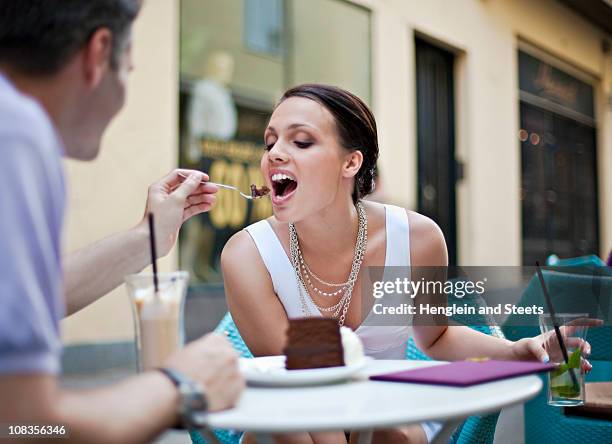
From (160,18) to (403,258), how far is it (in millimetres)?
4281

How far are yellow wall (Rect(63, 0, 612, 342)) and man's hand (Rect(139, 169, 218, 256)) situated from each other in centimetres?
347

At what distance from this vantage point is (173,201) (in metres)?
2.23

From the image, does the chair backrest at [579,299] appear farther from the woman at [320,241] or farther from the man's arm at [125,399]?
the man's arm at [125,399]

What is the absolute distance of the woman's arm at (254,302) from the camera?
2.55 meters

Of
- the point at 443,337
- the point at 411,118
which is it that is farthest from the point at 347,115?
the point at 411,118

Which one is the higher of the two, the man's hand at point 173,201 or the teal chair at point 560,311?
the man's hand at point 173,201

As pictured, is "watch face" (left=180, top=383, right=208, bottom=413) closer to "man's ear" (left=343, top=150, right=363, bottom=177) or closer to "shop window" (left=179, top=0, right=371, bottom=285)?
"man's ear" (left=343, top=150, right=363, bottom=177)

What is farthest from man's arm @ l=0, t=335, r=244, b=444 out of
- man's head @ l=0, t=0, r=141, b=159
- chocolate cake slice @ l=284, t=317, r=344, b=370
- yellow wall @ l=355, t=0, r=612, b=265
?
yellow wall @ l=355, t=0, r=612, b=265

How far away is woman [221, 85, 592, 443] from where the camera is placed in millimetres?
2609

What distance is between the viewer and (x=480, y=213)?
10.7 metres

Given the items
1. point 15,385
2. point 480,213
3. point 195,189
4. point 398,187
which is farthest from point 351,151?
point 480,213

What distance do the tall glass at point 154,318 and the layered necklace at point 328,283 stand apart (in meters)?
1.03

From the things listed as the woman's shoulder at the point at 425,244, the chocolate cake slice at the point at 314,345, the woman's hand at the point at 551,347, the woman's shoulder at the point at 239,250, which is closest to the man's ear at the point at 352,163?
the woman's shoulder at the point at 425,244

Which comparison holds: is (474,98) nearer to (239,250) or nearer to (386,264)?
(386,264)
